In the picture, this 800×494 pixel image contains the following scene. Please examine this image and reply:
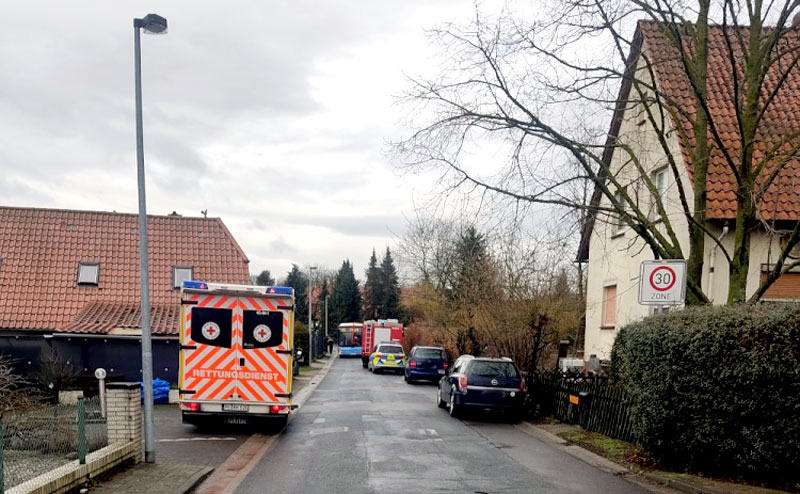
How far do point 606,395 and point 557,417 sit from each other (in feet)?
12.7

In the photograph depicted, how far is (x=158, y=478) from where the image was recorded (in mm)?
9859

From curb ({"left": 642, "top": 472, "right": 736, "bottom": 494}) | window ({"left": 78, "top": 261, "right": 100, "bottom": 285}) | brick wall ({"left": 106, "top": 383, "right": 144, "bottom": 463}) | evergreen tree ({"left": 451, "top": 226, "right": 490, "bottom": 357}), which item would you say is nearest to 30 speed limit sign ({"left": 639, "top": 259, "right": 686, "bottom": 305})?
Answer: curb ({"left": 642, "top": 472, "right": 736, "bottom": 494})

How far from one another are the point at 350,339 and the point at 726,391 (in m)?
66.7

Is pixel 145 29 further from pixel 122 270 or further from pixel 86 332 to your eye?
pixel 122 270

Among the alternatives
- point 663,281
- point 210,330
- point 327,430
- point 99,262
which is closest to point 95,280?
point 99,262

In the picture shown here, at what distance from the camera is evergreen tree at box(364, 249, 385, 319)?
113062 millimetres

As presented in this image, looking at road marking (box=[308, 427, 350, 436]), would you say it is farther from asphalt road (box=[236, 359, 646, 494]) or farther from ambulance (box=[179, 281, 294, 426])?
ambulance (box=[179, 281, 294, 426])

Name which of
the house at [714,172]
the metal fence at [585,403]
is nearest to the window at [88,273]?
the metal fence at [585,403]

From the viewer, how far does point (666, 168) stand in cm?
1791

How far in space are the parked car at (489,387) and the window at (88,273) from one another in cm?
1485

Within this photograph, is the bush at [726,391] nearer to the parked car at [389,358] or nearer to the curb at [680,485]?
the curb at [680,485]

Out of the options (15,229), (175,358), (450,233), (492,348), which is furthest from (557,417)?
(450,233)

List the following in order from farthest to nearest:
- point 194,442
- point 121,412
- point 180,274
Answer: point 180,274 < point 194,442 < point 121,412

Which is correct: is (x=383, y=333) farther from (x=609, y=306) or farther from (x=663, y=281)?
(x=663, y=281)
